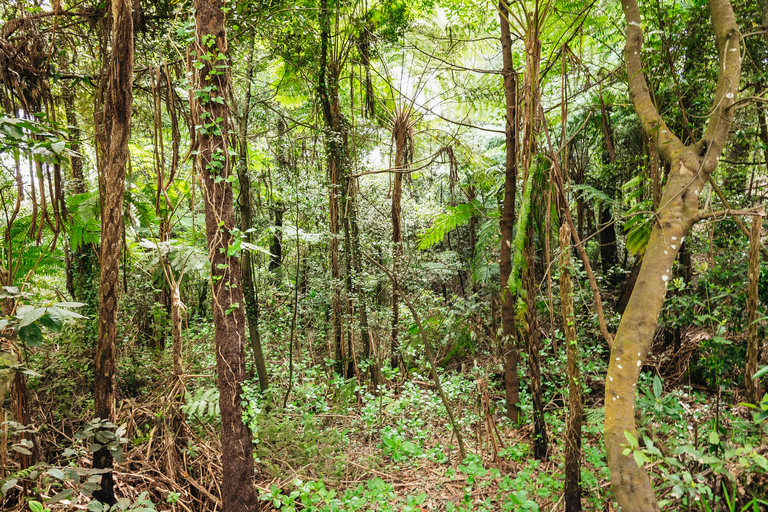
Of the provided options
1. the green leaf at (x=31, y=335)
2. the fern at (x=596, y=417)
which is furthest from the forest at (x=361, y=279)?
the fern at (x=596, y=417)

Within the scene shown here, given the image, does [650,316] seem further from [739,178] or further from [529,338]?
[739,178]

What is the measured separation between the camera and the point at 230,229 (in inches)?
108

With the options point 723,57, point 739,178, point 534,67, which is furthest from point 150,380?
point 739,178

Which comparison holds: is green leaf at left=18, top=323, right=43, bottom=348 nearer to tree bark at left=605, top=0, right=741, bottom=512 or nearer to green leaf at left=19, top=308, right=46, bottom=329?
green leaf at left=19, top=308, right=46, bottom=329

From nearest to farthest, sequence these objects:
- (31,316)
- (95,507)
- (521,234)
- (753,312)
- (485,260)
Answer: (31,316) < (95,507) < (753,312) < (521,234) < (485,260)

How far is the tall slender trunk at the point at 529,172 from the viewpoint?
3.50m

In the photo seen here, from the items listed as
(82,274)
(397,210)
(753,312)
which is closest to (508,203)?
(753,312)

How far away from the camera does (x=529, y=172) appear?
11.9ft

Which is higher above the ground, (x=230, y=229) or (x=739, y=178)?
(x=739, y=178)

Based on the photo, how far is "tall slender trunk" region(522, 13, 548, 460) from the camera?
11.5 ft

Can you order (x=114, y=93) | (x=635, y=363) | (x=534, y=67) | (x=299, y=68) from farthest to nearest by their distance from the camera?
(x=299, y=68)
(x=534, y=67)
(x=114, y=93)
(x=635, y=363)

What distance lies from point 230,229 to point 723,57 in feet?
12.1

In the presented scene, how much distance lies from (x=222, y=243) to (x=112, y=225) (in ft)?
2.57

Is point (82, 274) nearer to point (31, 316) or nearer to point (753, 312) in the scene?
point (31, 316)
